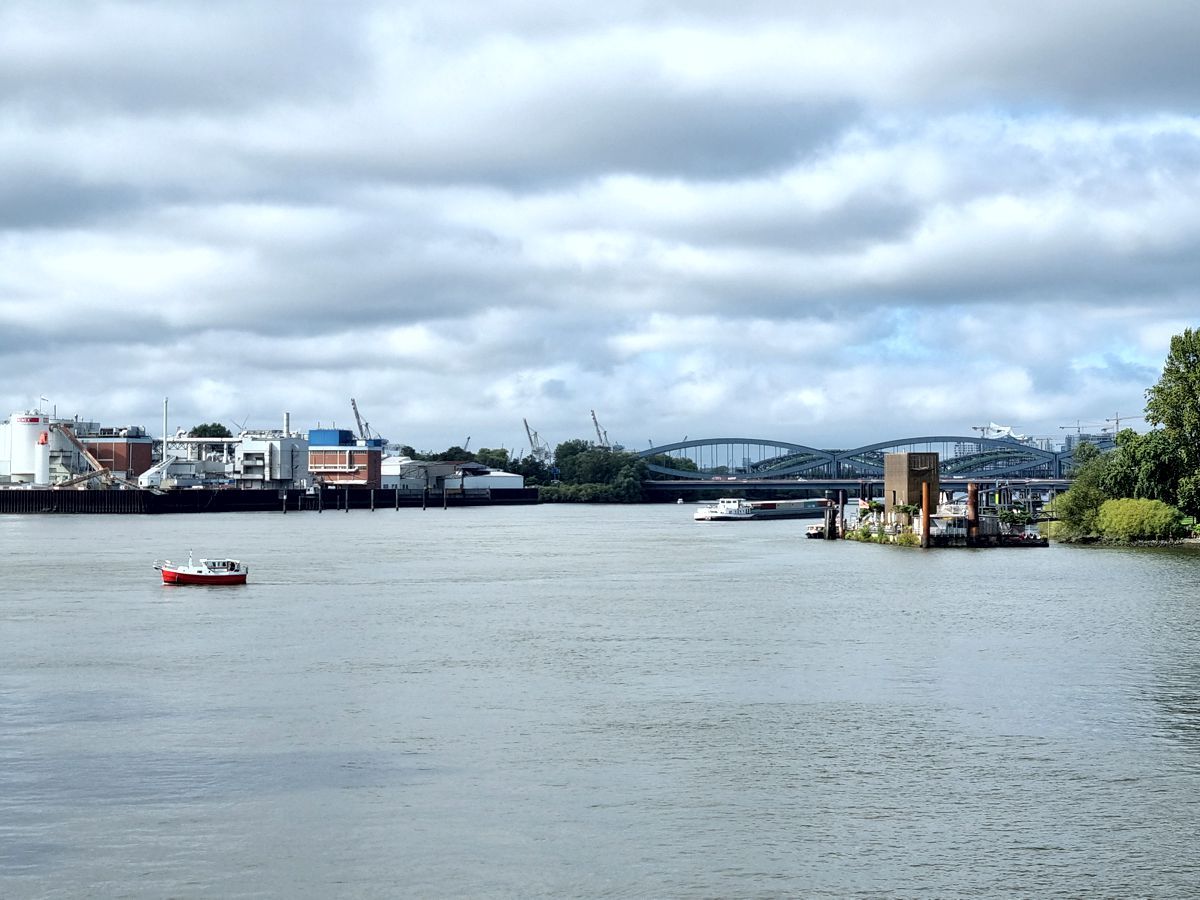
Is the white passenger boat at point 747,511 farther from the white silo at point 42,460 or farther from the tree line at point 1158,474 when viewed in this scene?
the white silo at point 42,460

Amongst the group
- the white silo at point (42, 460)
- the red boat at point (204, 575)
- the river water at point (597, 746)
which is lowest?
the river water at point (597, 746)

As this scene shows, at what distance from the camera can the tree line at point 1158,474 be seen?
9519 centimetres

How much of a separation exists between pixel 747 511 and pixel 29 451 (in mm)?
96052

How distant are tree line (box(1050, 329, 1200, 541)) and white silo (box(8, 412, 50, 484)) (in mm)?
136903

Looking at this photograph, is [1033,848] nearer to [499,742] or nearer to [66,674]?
[499,742]

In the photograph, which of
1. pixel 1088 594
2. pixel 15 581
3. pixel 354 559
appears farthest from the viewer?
pixel 354 559

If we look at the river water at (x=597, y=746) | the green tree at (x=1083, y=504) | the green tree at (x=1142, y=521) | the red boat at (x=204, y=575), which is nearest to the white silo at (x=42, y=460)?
the red boat at (x=204, y=575)

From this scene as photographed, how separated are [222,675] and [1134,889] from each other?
25190 mm

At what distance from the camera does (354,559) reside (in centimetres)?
8588

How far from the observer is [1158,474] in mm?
99875

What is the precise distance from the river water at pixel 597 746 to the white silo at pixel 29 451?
140 meters

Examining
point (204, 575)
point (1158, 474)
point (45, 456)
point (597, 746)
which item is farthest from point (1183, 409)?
point (45, 456)

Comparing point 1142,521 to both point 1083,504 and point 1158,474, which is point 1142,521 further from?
point 1083,504

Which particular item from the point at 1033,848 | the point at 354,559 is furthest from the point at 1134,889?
the point at 354,559
